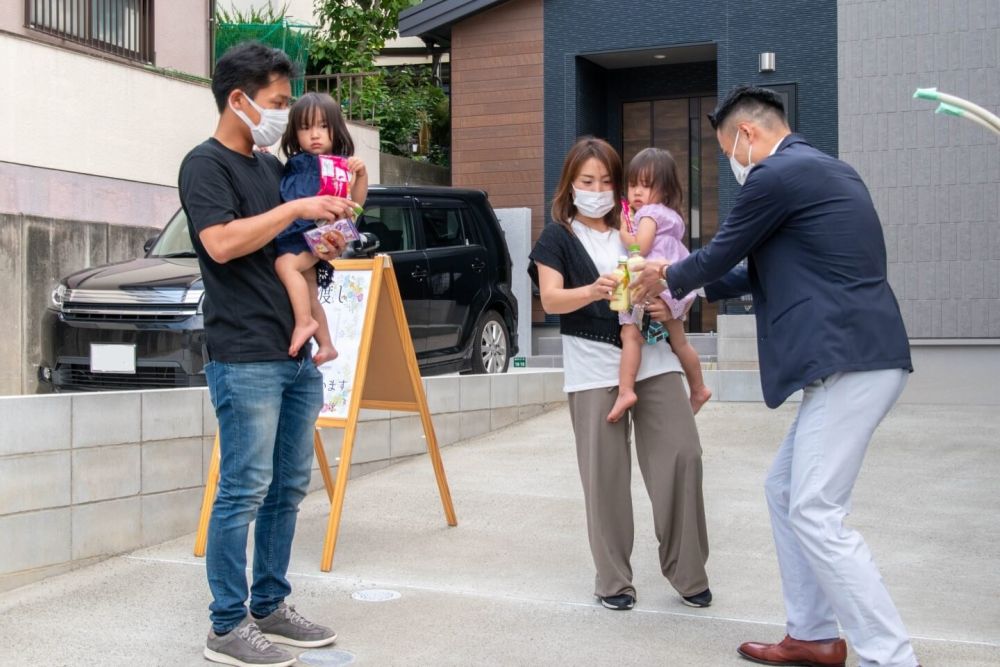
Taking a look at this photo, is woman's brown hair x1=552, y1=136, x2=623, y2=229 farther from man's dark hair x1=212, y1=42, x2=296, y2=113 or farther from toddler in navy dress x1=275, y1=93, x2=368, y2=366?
man's dark hair x1=212, y1=42, x2=296, y2=113

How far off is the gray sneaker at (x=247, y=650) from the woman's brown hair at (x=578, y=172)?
185cm

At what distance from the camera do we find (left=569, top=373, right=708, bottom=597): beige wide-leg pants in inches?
162

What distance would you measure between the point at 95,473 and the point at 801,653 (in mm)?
2909

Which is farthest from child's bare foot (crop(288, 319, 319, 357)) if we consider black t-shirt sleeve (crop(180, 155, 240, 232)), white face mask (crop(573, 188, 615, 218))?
white face mask (crop(573, 188, 615, 218))

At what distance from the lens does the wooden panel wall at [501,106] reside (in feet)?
43.7

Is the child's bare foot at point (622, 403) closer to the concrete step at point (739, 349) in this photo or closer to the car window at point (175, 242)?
the car window at point (175, 242)

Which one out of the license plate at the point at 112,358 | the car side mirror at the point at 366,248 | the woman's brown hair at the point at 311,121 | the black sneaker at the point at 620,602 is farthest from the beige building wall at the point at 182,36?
the black sneaker at the point at 620,602

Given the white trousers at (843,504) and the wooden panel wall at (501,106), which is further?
the wooden panel wall at (501,106)

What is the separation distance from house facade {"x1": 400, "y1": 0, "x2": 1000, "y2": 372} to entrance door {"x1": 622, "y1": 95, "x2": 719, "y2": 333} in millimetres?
22

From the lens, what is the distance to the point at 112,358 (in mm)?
6734

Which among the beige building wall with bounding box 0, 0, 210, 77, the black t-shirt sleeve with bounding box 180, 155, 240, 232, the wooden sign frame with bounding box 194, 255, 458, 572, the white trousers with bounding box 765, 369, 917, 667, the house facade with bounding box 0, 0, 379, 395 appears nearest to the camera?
the white trousers with bounding box 765, 369, 917, 667

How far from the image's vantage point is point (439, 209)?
29.9 feet

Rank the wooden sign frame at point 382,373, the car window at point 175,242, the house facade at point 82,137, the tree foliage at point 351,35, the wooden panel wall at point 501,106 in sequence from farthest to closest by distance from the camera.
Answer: the tree foliage at point 351,35 < the wooden panel wall at point 501,106 < the house facade at point 82,137 < the car window at point 175,242 < the wooden sign frame at point 382,373

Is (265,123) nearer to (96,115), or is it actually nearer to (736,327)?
(736,327)
